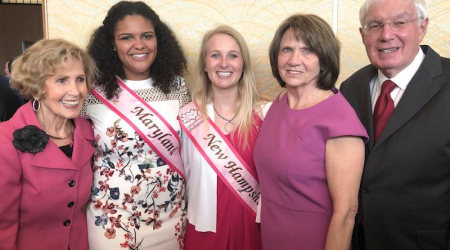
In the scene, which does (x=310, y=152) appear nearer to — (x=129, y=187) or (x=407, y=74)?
(x=407, y=74)

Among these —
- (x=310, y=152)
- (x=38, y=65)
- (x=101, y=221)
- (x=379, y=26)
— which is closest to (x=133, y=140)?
(x=101, y=221)

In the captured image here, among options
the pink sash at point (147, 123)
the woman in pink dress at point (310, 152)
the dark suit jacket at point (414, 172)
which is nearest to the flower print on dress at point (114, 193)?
the pink sash at point (147, 123)

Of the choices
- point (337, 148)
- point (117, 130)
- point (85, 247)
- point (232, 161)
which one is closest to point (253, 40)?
point (232, 161)

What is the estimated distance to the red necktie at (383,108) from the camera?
52.7 inches

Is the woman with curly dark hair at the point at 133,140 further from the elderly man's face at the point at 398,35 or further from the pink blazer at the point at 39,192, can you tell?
the elderly man's face at the point at 398,35

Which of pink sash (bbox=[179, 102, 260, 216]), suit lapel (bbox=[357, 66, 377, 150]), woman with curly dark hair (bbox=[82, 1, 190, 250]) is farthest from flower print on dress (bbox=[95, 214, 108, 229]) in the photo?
suit lapel (bbox=[357, 66, 377, 150])

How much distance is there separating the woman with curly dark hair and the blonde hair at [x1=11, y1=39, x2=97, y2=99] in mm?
317

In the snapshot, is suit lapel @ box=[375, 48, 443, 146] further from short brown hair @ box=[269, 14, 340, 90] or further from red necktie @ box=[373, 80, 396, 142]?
short brown hair @ box=[269, 14, 340, 90]

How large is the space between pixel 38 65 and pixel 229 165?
862mm

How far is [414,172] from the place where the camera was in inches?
48.3

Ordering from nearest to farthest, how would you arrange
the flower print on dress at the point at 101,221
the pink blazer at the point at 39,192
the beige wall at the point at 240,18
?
1. the pink blazer at the point at 39,192
2. the flower print on dress at the point at 101,221
3. the beige wall at the point at 240,18

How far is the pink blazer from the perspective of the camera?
1.28 meters

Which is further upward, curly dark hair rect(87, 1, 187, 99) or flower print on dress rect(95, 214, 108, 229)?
curly dark hair rect(87, 1, 187, 99)

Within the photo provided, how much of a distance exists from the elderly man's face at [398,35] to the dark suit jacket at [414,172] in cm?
8
